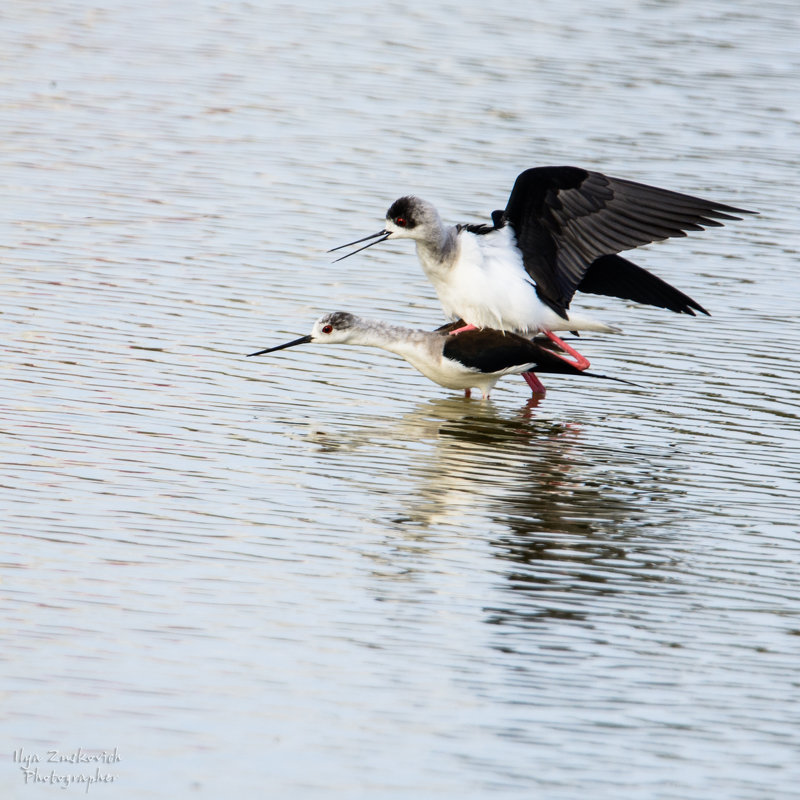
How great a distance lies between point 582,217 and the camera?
10.2 m

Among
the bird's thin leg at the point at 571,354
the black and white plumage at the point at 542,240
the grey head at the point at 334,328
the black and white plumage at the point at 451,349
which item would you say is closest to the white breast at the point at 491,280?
the black and white plumage at the point at 542,240

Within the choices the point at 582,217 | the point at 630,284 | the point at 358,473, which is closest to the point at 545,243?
the point at 582,217

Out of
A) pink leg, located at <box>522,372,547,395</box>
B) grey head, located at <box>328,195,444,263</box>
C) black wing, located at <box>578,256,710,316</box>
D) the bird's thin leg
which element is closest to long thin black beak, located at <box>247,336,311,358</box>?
grey head, located at <box>328,195,444,263</box>

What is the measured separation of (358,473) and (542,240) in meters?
2.39

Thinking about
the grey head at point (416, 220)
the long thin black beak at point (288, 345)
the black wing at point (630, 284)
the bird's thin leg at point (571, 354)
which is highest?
the grey head at point (416, 220)

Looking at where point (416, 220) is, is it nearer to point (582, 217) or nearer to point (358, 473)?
point (582, 217)

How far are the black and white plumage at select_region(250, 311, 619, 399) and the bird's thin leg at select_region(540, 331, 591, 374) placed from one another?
0.11 metres

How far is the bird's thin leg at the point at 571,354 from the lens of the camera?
10.6 m

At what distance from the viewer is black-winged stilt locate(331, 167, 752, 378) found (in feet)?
33.0

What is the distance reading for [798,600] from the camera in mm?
7207

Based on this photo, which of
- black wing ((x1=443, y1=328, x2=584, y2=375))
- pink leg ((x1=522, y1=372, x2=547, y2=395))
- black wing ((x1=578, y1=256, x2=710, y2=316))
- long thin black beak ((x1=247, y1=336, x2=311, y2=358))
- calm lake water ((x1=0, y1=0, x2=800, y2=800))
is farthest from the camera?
black wing ((x1=578, y1=256, x2=710, y2=316))

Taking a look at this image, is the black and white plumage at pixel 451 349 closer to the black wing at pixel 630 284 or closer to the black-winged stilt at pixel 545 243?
the black-winged stilt at pixel 545 243

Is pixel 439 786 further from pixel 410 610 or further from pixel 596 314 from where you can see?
pixel 596 314

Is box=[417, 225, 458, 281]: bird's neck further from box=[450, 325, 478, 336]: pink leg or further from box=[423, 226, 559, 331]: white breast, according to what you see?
box=[450, 325, 478, 336]: pink leg
